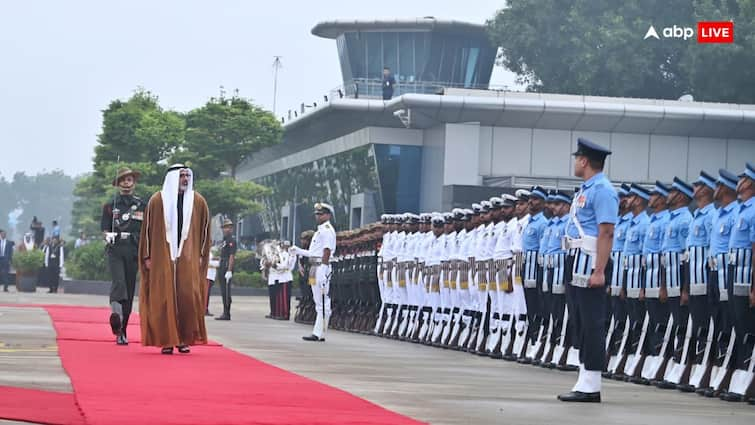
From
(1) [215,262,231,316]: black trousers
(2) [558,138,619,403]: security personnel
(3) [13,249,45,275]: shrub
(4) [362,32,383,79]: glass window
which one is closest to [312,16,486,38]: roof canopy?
(4) [362,32,383,79]: glass window

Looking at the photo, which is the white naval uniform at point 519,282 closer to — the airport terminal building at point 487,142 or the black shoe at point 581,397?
the black shoe at point 581,397

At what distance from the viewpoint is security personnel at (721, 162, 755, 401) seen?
13.0 m

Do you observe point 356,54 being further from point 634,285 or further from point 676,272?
point 676,272

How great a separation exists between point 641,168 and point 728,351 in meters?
37.7

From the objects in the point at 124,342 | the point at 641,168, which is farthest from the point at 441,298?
the point at 641,168

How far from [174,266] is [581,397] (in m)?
5.32

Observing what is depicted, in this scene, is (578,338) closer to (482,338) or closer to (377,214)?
(482,338)

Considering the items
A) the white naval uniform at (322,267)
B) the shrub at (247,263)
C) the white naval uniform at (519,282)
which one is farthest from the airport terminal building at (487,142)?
the white naval uniform at (519,282)

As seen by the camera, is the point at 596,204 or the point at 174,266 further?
the point at 174,266

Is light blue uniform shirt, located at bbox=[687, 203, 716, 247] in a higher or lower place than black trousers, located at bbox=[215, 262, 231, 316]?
higher

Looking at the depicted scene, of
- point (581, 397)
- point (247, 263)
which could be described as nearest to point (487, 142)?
point (247, 263)

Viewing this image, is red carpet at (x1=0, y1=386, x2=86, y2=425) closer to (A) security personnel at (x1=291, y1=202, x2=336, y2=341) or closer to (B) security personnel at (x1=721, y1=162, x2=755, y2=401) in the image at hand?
(B) security personnel at (x1=721, y1=162, x2=755, y2=401)

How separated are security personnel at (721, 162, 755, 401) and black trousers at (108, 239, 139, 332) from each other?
23.0 feet

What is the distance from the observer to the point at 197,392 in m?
10.9
